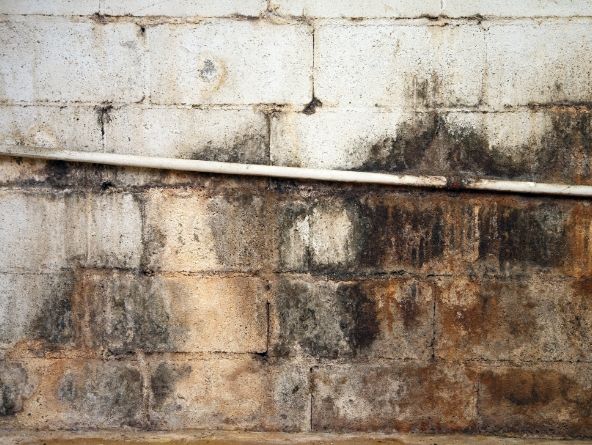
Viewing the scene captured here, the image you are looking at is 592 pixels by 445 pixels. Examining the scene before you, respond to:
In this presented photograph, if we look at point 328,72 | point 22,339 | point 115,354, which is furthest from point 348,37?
point 22,339

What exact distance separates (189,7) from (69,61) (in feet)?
2.60

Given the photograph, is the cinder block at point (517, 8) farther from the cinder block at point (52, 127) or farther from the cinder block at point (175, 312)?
the cinder block at point (52, 127)

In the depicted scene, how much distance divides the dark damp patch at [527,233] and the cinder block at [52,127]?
240cm

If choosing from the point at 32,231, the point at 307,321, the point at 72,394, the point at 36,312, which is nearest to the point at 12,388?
the point at 72,394

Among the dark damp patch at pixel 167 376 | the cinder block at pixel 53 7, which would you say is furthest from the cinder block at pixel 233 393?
the cinder block at pixel 53 7

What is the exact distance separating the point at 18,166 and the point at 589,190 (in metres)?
3.39

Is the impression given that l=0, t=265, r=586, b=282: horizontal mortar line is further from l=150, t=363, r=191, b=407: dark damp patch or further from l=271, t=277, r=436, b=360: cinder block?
l=150, t=363, r=191, b=407: dark damp patch

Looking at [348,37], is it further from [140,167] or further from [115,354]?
[115,354]

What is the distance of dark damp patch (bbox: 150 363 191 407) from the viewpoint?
3.70 m

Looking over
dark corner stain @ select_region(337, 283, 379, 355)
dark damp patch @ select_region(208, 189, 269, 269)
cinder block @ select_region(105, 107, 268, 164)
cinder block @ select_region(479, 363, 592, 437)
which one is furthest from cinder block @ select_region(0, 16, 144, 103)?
cinder block @ select_region(479, 363, 592, 437)

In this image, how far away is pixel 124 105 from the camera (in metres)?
3.62

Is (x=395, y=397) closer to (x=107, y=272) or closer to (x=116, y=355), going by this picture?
(x=116, y=355)

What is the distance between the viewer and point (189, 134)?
3615 millimetres

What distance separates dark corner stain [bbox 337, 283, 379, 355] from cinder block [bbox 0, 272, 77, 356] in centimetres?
165
